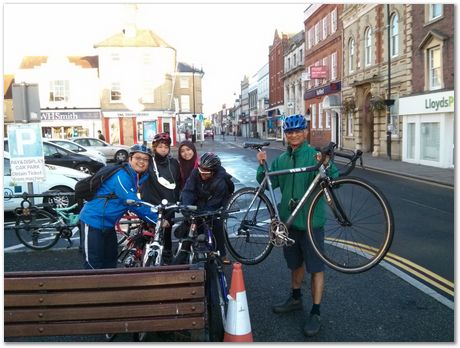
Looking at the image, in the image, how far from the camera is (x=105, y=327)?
10.3 feet

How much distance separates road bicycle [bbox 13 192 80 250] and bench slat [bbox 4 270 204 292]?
3990mm

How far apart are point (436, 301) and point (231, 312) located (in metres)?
2.39

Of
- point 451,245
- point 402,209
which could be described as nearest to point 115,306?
point 451,245

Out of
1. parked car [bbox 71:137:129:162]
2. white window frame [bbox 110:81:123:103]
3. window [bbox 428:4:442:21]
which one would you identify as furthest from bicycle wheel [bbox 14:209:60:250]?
white window frame [bbox 110:81:123:103]

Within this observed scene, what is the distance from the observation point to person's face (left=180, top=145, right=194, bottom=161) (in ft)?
20.1

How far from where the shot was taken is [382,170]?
18.0 meters

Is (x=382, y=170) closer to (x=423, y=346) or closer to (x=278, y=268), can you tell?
(x=278, y=268)

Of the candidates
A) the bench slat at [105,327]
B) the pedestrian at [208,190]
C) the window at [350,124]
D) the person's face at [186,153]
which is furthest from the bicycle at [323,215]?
the window at [350,124]

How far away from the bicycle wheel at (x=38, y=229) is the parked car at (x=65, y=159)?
7.65 metres

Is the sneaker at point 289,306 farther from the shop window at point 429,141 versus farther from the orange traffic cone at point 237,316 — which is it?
the shop window at point 429,141

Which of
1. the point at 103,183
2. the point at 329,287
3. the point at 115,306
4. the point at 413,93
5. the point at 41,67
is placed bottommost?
the point at 329,287

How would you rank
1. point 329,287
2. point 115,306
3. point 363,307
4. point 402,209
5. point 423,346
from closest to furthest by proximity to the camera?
point 115,306
point 423,346
point 363,307
point 329,287
point 402,209

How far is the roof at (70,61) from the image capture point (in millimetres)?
44938

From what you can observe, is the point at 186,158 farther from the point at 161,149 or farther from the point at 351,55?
the point at 351,55
